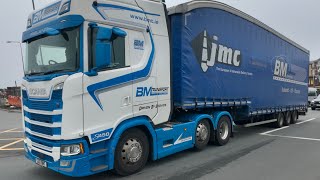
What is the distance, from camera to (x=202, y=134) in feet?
28.1

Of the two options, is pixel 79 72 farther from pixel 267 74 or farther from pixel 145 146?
pixel 267 74

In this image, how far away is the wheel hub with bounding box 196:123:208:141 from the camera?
843 centimetres

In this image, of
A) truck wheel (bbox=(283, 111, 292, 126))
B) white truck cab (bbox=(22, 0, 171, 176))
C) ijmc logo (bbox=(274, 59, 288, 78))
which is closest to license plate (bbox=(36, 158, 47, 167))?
white truck cab (bbox=(22, 0, 171, 176))

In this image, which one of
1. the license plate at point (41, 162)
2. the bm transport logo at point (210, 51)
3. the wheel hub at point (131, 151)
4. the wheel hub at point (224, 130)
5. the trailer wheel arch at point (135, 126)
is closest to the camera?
the license plate at point (41, 162)

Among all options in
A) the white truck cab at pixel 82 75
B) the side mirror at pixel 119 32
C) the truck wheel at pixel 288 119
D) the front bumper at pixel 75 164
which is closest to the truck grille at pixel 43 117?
the white truck cab at pixel 82 75

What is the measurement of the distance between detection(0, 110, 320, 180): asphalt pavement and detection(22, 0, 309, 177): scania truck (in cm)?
36

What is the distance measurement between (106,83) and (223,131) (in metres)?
5.01

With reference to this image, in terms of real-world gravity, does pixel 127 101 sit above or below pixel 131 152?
above

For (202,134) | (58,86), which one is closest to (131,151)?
(58,86)

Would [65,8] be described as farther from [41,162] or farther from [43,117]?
[41,162]

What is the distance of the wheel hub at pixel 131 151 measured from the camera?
20.5 feet

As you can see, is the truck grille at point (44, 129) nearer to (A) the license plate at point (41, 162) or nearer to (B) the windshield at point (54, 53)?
(A) the license plate at point (41, 162)

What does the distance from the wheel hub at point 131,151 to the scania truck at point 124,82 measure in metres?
0.02

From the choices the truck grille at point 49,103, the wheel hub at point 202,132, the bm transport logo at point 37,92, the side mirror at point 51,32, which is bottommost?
the wheel hub at point 202,132
